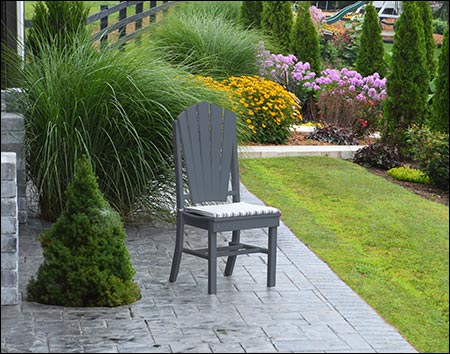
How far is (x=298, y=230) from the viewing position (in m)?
7.41

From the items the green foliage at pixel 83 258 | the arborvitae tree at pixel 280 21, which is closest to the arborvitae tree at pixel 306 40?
the arborvitae tree at pixel 280 21

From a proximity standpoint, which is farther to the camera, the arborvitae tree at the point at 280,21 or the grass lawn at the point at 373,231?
the arborvitae tree at the point at 280,21

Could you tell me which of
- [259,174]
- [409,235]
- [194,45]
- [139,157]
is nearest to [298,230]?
[409,235]

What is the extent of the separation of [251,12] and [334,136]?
4962 mm

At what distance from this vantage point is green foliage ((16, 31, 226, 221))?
694 centimetres

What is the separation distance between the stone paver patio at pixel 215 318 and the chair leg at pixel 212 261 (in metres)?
0.06

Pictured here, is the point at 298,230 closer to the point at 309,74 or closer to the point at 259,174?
the point at 259,174

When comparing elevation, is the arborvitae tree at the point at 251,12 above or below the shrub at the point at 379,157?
above

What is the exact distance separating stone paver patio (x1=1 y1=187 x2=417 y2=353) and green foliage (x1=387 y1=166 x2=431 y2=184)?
10.1 ft

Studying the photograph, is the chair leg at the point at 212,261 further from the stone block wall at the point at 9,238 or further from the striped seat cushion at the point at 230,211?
the stone block wall at the point at 9,238

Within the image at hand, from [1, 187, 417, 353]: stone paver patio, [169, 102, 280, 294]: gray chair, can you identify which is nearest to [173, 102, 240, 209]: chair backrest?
[169, 102, 280, 294]: gray chair

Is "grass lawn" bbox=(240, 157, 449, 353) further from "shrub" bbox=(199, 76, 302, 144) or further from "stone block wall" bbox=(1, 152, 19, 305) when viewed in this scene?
"stone block wall" bbox=(1, 152, 19, 305)

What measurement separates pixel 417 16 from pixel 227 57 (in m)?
2.89

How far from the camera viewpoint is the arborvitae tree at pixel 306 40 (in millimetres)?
13211
